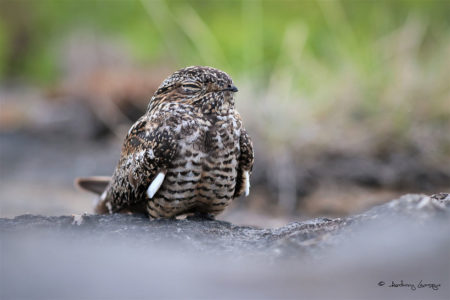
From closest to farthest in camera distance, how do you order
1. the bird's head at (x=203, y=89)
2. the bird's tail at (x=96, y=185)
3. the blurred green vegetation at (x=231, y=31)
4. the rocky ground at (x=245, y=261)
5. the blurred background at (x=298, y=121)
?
the rocky ground at (x=245, y=261)
the bird's head at (x=203, y=89)
the bird's tail at (x=96, y=185)
the blurred background at (x=298, y=121)
the blurred green vegetation at (x=231, y=31)

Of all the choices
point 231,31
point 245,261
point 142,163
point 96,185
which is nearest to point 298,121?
point 96,185

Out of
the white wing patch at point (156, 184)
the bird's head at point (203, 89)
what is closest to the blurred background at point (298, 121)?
the bird's head at point (203, 89)

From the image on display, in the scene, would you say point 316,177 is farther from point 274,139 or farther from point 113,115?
point 113,115

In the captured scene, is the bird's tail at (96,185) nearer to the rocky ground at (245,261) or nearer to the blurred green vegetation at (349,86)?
the rocky ground at (245,261)

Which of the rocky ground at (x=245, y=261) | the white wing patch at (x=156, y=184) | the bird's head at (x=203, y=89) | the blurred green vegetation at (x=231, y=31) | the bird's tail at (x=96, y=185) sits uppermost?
the blurred green vegetation at (x=231, y=31)

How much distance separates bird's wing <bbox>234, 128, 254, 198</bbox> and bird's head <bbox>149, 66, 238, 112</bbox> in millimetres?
220

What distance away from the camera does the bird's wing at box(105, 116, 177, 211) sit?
353cm

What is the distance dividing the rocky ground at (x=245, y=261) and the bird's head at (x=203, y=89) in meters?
0.87

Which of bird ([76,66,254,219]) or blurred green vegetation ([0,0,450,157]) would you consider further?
blurred green vegetation ([0,0,450,157])

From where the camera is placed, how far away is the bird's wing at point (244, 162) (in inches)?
149

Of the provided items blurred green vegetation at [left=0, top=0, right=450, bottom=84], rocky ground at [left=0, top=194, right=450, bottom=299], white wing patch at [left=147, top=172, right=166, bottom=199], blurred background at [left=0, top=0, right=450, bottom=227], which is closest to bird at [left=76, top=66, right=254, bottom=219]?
white wing patch at [left=147, top=172, right=166, bottom=199]

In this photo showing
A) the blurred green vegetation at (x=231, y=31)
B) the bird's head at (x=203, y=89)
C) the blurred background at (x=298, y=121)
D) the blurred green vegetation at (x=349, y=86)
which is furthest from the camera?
the blurred green vegetation at (x=231, y=31)

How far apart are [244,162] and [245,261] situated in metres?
1.15

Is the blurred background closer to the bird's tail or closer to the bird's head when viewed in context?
the bird's tail
